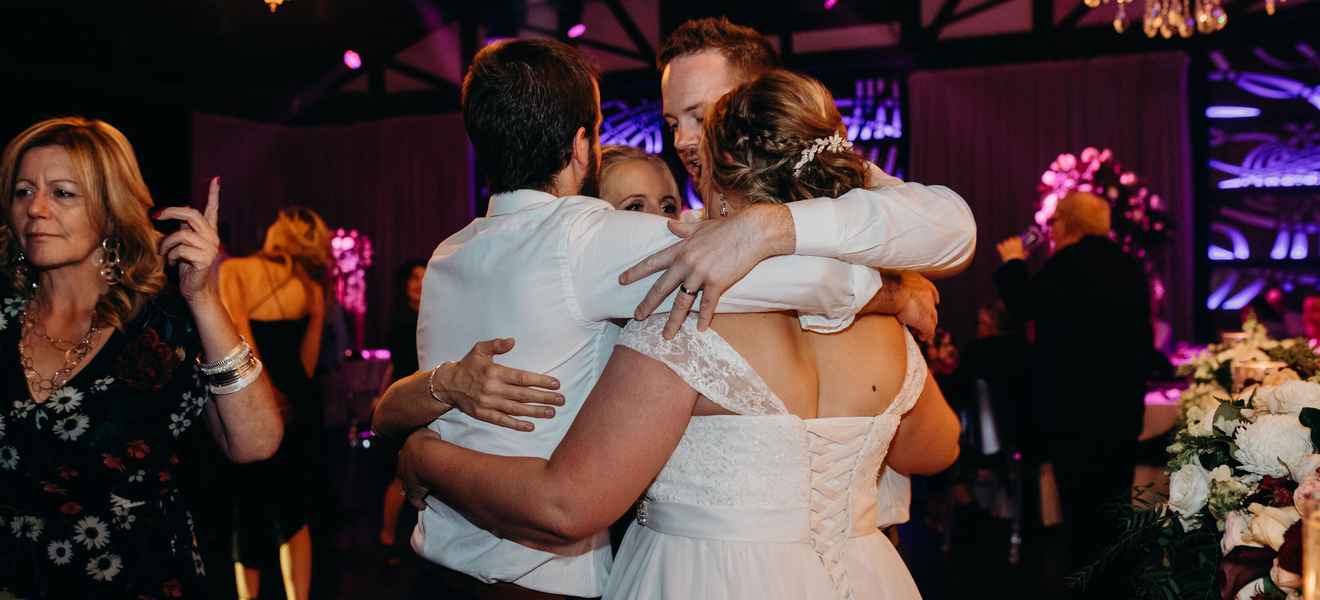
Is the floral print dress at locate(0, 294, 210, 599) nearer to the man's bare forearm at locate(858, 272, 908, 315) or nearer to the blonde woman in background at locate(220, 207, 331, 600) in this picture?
the man's bare forearm at locate(858, 272, 908, 315)

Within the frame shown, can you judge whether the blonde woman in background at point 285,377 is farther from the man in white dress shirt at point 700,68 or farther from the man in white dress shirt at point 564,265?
the man in white dress shirt at point 564,265

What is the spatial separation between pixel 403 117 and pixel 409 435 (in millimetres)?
10141

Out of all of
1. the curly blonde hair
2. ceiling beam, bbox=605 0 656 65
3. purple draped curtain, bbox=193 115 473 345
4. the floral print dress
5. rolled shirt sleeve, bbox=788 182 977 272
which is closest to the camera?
rolled shirt sleeve, bbox=788 182 977 272

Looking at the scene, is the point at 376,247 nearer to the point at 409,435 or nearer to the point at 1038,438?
the point at 1038,438

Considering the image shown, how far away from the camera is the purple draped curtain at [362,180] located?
1127cm

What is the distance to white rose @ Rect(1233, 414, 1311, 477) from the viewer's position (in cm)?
167

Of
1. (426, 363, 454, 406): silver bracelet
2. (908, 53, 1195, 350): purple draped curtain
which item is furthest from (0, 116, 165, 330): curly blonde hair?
(908, 53, 1195, 350): purple draped curtain

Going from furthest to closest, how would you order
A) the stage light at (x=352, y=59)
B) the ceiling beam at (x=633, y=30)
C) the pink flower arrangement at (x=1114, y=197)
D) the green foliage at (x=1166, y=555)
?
the stage light at (x=352, y=59), the ceiling beam at (x=633, y=30), the pink flower arrangement at (x=1114, y=197), the green foliage at (x=1166, y=555)

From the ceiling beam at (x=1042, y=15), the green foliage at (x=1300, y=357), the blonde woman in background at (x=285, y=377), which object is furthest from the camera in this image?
the ceiling beam at (x=1042, y=15)

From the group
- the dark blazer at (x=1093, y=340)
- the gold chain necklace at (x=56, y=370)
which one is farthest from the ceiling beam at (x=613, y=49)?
the gold chain necklace at (x=56, y=370)

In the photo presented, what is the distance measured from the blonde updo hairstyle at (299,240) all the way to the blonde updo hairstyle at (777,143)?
3.58m

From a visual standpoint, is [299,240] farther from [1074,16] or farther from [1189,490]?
[1074,16]

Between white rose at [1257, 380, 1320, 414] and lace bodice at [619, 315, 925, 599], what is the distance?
2.07 feet

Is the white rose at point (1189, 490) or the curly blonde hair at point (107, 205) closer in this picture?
the white rose at point (1189, 490)
